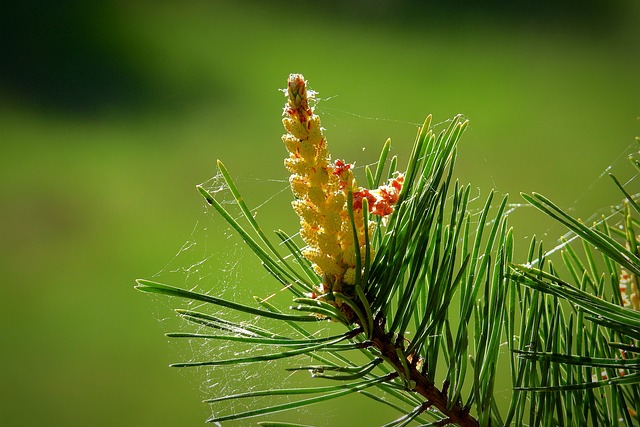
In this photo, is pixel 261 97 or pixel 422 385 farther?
pixel 261 97

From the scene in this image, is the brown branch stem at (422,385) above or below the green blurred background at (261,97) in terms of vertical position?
below

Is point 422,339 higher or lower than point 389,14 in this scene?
lower

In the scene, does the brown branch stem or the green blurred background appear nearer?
the brown branch stem

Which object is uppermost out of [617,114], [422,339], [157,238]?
[617,114]

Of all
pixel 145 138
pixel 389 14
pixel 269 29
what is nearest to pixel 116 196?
pixel 145 138

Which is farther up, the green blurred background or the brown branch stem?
Result: the green blurred background

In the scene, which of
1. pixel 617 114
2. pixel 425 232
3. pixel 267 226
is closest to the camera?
pixel 425 232

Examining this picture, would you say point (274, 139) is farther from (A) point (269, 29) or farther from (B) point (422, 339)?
(B) point (422, 339)

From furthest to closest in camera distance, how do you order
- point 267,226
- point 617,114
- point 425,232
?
point 617,114
point 267,226
point 425,232

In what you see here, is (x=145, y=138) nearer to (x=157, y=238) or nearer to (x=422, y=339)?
(x=157, y=238)

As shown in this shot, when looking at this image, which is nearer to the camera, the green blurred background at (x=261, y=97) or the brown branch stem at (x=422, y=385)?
the brown branch stem at (x=422, y=385)

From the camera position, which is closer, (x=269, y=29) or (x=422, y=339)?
(x=422, y=339)
